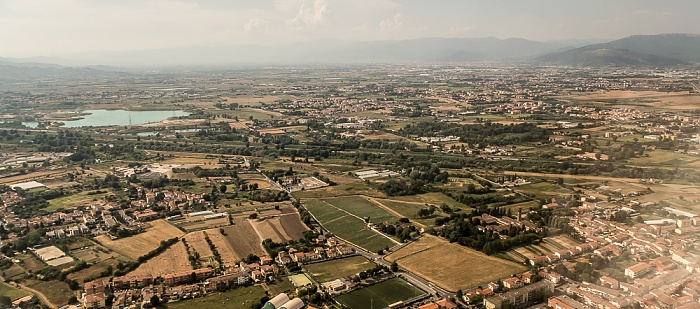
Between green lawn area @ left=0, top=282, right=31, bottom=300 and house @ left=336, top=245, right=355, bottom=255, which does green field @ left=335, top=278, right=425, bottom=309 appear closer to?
house @ left=336, top=245, right=355, bottom=255

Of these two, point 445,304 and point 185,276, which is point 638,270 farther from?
point 185,276

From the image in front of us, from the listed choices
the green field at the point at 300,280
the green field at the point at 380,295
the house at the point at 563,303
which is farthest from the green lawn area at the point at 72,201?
the house at the point at 563,303

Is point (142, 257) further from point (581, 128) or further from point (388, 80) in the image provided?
point (388, 80)

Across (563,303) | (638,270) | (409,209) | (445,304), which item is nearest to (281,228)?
(409,209)

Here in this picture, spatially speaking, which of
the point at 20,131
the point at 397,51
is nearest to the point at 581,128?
the point at 20,131

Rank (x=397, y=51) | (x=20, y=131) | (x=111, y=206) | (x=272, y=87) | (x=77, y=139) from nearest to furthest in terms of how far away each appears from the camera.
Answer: (x=111, y=206)
(x=77, y=139)
(x=20, y=131)
(x=272, y=87)
(x=397, y=51)

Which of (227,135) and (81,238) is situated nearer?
(81,238)
